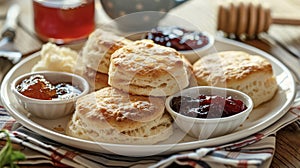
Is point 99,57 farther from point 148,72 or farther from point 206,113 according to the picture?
point 206,113

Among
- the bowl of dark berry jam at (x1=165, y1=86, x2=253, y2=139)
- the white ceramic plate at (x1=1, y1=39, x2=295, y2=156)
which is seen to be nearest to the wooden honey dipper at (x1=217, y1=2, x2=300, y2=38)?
the white ceramic plate at (x1=1, y1=39, x2=295, y2=156)

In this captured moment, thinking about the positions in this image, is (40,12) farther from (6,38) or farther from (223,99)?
(223,99)

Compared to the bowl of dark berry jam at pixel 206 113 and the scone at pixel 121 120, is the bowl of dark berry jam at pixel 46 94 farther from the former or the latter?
the bowl of dark berry jam at pixel 206 113

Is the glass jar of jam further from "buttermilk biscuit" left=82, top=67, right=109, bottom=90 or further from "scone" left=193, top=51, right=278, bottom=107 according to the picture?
"buttermilk biscuit" left=82, top=67, right=109, bottom=90

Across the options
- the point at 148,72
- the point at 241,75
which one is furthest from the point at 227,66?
the point at 148,72

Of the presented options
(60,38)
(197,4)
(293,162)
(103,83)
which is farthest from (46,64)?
(197,4)

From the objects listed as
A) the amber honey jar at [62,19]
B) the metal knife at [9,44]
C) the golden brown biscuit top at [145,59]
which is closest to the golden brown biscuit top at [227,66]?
the golden brown biscuit top at [145,59]
